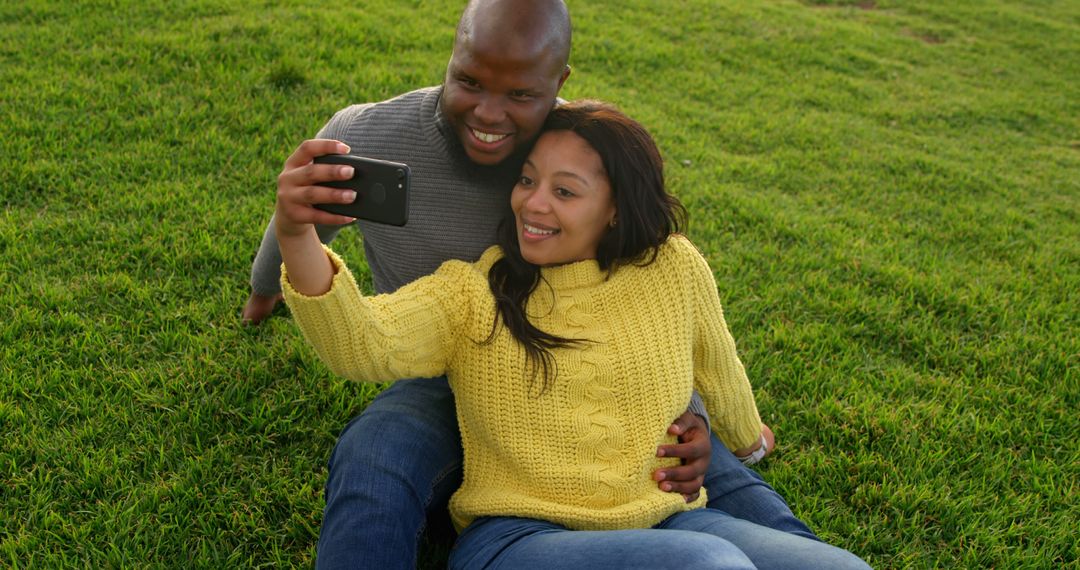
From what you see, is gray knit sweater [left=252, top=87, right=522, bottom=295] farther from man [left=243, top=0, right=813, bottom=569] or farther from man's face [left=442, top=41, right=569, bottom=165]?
man's face [left=442, top=41, right=569, bottom=165]

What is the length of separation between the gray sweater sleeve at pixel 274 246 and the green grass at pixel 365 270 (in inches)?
8.6

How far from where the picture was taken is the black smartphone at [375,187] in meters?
1.89

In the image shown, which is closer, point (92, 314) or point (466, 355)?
point (466, 355)

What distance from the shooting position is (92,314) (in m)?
3.19

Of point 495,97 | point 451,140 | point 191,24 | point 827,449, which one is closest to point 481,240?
point 451,140

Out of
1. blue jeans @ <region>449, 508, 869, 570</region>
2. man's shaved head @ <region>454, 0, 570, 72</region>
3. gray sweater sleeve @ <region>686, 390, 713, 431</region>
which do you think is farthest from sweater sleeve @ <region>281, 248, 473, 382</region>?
gray sweater sleeve @ <region>686, 390, 713, 431</region>

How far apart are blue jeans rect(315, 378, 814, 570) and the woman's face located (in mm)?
537

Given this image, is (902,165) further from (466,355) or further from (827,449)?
(466,355)

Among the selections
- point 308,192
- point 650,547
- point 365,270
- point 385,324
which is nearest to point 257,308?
point 365,270

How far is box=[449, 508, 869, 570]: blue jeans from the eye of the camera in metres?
1.81

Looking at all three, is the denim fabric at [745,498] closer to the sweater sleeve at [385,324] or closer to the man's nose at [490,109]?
the sweater sleeve at [385,324]

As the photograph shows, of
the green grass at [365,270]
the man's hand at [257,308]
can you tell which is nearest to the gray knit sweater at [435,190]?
the green grass at [365,270]

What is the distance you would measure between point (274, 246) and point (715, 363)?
1.51 meters

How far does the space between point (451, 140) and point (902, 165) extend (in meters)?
4.37
